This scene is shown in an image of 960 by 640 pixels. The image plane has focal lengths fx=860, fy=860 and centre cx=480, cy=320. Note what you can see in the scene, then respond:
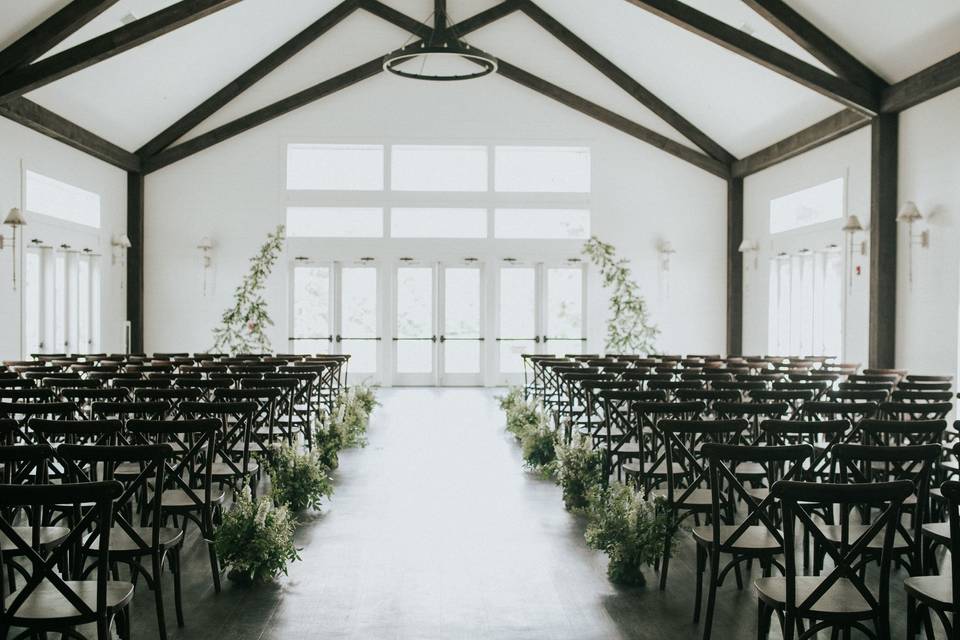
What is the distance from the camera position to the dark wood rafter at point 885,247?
424 inches

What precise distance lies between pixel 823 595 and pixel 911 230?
857 cm

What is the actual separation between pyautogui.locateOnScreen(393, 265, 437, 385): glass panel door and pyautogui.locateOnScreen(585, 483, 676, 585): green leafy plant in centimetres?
1197

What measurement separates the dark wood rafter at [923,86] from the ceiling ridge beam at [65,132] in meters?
11.3

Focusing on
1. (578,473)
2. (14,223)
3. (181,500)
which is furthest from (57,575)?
(14,223)

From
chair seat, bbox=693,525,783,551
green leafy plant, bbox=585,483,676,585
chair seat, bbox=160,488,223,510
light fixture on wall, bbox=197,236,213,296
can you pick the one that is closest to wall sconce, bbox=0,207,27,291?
light fixture on wall, bbox=197,236,213,296

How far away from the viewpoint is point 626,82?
1554 cm

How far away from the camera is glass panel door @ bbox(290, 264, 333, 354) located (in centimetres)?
1642

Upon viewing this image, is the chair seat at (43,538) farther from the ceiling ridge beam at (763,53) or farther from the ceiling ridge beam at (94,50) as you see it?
the ceiling ridge beam at (763,53)

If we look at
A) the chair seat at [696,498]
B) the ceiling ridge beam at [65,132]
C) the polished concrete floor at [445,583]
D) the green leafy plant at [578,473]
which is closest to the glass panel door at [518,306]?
the ceiling ridge beam at [65,132]

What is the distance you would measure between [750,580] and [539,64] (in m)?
12.9


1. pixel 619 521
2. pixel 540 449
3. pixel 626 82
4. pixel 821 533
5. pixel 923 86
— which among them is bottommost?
pixel 540 449

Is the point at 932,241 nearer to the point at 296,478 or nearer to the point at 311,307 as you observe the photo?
the point at 296,478

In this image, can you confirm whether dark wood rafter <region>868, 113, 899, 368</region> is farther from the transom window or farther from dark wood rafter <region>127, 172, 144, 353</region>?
dark wood rafter <region>127, 172, 144, 353</region>

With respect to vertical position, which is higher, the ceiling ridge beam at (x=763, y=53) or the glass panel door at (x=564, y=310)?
the ceiling ridge beam at (x=763, y=53)
